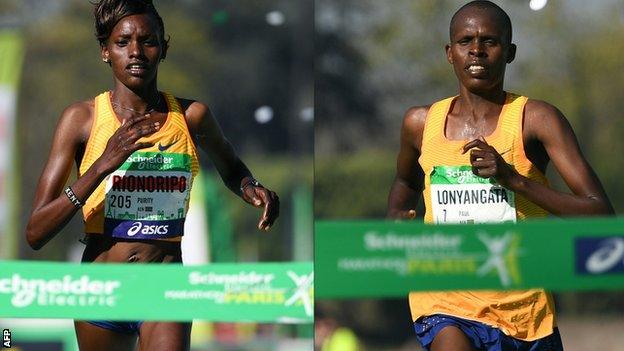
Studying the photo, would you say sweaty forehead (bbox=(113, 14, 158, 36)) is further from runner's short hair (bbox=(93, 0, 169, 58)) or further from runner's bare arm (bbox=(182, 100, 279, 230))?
runner's bare arm (bbox=(182, 100, 279, 230))

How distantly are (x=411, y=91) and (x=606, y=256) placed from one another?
1834mm

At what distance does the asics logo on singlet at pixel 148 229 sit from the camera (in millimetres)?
5027

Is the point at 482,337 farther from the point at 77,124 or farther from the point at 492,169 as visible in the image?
the point at 77,124

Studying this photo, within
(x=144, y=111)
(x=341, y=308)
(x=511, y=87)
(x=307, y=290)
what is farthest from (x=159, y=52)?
(x=341, y=308)

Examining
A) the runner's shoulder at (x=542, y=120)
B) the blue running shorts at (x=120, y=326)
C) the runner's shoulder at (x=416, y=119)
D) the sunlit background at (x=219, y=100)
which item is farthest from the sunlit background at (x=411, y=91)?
the blue running shorts at (x=120, y=326)

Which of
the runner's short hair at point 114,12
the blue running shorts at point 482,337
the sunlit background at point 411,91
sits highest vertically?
the sunlit background at point 411,91

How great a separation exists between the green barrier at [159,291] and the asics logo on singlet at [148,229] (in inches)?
18.4

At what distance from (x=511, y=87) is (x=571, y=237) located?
1562mm

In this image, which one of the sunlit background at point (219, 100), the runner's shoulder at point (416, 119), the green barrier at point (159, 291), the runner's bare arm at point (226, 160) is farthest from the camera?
the sunlit background at point (219, 100)

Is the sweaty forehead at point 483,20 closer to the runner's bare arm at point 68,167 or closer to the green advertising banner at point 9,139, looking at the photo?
the runner's bare arm at point 68,167

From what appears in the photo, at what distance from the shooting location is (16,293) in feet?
19.4

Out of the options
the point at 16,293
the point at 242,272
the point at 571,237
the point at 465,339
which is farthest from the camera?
the point at 242,272

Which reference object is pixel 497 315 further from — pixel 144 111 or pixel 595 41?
pixel 595 41

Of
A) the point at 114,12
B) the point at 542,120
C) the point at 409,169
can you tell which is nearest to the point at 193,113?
the point at 114,12
